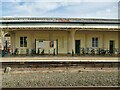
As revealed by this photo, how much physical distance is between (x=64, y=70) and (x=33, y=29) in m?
11.2

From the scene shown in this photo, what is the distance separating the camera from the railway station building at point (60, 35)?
26.8m

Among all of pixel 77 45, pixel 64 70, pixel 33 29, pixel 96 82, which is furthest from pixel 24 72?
pixel 77 45

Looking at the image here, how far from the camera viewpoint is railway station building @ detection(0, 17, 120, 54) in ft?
87.9

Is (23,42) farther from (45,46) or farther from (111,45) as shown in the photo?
(111,45)

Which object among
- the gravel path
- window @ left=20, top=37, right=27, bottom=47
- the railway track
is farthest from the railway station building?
the gravel path

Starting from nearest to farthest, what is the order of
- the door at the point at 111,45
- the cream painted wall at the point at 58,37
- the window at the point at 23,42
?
the cream painted wall at the point at 58,37
the window at the point at 23,42
the door at the point at 111,45

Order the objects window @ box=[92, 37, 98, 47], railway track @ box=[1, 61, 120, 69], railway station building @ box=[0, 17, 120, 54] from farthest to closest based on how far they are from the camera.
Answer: window @ box=[92, 37, 98, 47] < railway station building @ box=[0, 17, 120, 54] < railway track @ box=[1, 61, 120, 69]

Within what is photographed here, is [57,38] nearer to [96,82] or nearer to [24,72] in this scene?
[24,72]

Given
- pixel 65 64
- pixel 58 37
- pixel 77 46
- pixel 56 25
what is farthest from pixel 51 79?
pixel 77 46

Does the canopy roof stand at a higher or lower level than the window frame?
higher

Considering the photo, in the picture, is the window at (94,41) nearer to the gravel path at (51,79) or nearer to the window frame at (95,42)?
the window frame at (95,42)

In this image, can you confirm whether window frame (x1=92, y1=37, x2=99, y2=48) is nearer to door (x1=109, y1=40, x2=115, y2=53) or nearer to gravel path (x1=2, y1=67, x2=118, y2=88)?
door (x1=109, y1=40, x2=115, y2=53)

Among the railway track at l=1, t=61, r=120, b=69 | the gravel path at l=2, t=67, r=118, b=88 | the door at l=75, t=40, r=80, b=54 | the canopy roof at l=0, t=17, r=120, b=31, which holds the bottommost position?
the gravel path at l=2, t=67, r=118, b=88

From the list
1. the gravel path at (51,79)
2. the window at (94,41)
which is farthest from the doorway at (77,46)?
the gravel path at (51,79)
